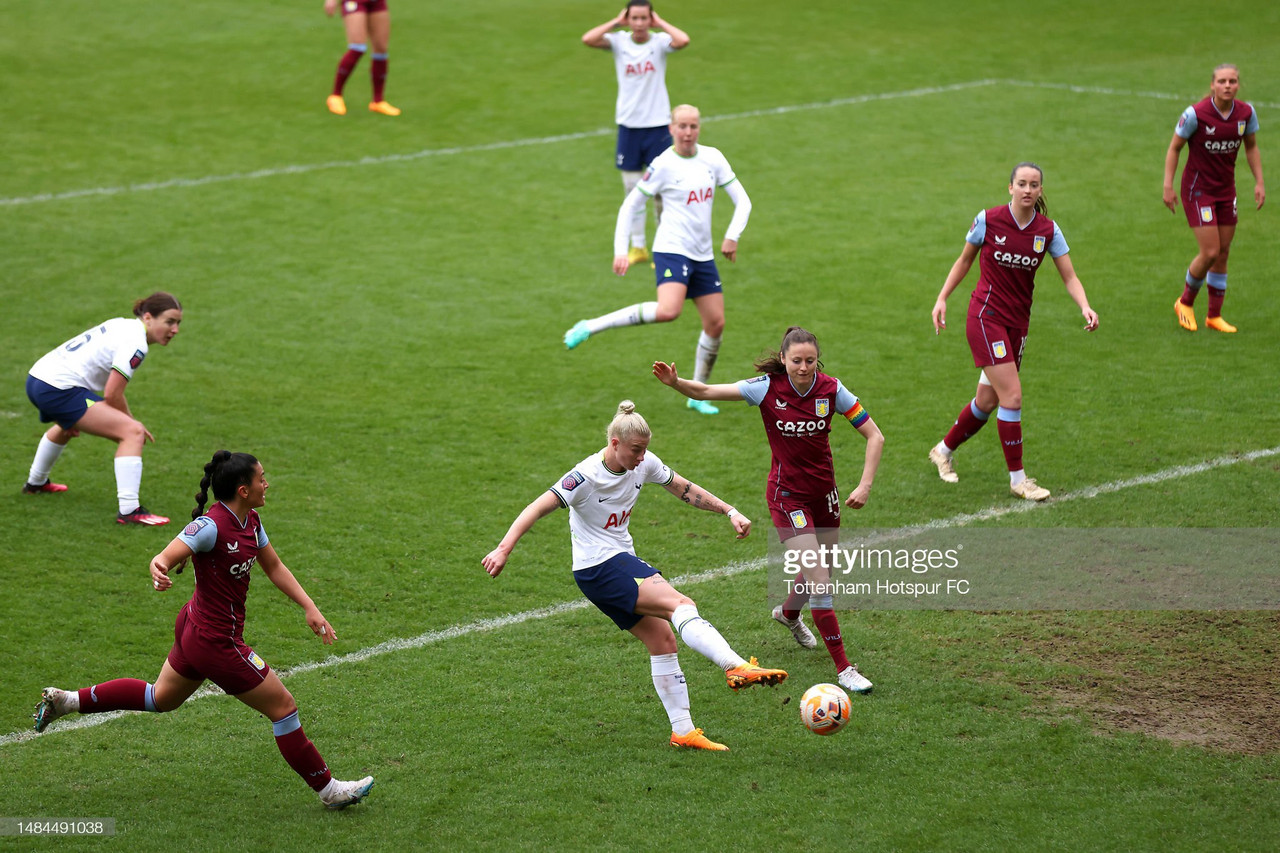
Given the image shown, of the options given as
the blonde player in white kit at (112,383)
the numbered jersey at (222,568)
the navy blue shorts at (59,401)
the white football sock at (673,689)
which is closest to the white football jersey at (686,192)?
the blonde player in white kit at (112,383)

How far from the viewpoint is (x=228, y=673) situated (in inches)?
229

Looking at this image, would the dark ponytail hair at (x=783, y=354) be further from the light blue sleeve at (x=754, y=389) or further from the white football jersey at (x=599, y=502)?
the white football jersey at (x=599, y=502)

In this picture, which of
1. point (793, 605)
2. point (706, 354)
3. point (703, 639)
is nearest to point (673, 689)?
point (703, 639)

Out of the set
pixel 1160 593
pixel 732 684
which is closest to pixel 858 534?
pixel 1160 593

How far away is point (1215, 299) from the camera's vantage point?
12695 millimetres

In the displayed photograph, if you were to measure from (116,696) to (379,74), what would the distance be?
1530cm

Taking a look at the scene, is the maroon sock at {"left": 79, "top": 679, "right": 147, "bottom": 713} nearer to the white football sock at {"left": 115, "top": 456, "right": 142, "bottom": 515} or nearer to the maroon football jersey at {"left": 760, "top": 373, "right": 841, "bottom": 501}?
the white football sock at {"left": 115, "top": 456, "right": 142, "bottom": 515}

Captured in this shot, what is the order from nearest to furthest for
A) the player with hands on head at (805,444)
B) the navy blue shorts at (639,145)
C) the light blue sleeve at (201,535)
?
the light blue sleeve at (201,535) < the player with hands on head at (805,444) < the navy blue shorts at (639,145)

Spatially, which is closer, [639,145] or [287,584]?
[287,584]

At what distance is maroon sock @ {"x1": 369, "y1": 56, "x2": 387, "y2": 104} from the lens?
1958cm

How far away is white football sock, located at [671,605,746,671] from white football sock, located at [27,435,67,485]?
5.67m

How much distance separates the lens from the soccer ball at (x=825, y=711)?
20.2 feet

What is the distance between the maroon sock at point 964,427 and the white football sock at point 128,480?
20.1 ft

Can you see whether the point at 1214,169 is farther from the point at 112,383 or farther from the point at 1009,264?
the point at 112,383
